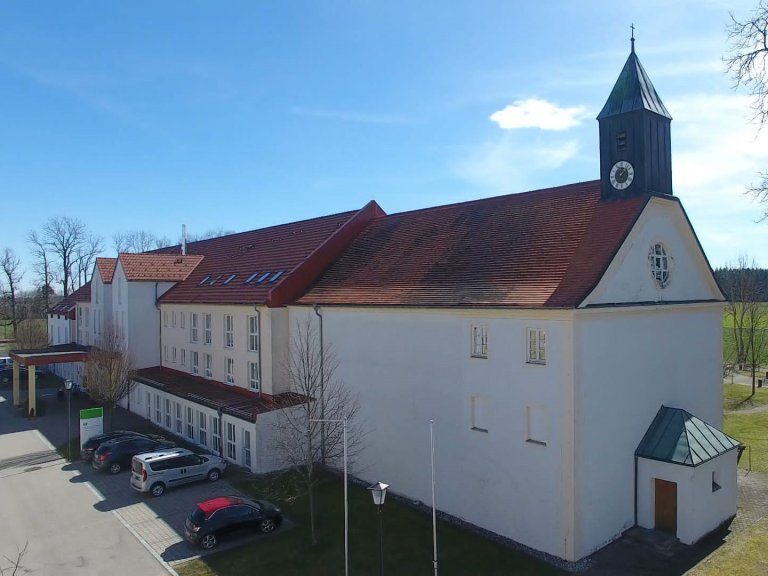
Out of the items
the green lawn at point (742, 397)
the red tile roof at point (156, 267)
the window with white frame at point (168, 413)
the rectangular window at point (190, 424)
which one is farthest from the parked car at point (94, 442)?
the green lawn at point (742, 397)

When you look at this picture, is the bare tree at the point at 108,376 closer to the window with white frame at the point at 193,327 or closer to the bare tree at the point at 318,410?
the window with white frame at the point at 193,327

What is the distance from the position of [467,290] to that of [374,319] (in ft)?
13.8

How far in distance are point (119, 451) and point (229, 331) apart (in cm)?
750

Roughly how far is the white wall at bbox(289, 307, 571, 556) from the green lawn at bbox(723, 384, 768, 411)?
26.4m

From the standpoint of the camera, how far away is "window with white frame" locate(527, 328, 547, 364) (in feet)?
50.9

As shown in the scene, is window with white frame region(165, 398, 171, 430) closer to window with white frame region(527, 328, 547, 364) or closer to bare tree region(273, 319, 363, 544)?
bare tree region(273, 319, 363, 544)

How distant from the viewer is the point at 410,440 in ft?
63.7

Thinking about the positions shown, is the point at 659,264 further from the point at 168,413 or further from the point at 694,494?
the point at 168,413

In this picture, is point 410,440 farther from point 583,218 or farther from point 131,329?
point 131,329

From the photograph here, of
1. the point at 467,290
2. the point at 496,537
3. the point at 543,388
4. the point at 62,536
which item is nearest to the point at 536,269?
the point at 467,290

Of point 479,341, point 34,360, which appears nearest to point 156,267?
point 34,360

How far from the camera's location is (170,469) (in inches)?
811

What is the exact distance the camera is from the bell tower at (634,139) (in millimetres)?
17719

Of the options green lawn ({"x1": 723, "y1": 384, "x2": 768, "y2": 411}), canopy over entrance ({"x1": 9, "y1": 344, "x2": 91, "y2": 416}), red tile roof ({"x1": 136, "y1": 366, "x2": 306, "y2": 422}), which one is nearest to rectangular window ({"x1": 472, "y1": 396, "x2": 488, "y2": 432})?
red tile roof ({"x1": 136, "y1": 366, "x2": 306, "y2": 422})
